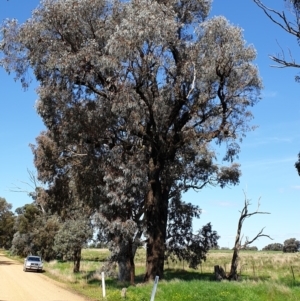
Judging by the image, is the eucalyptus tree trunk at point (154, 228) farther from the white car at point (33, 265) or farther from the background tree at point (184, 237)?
the white car at point (33, 265)

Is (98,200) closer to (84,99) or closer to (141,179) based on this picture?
(141,179)

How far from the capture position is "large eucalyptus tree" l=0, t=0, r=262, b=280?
21.4 meters

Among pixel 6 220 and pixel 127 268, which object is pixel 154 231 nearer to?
pixel 127 268

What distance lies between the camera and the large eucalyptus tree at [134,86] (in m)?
21.4

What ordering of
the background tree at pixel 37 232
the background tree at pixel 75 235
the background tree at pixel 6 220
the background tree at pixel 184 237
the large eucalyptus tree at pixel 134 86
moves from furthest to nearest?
1. the background tree at pixel 6 220
2. the background tree at pixel 37 232
3. the background tree at pixel 75 235
4. the background tree at pixel 184 237
5. the large eucalyptus tree at pixel 134 86

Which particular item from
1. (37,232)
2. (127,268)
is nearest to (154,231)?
(127,268)

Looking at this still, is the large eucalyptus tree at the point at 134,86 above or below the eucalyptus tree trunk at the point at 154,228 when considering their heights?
above

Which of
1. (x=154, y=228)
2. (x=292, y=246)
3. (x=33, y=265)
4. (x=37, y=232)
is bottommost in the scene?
(x=33, y=265)

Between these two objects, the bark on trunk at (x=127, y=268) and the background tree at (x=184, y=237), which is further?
the background tree at (x=184, y=237)

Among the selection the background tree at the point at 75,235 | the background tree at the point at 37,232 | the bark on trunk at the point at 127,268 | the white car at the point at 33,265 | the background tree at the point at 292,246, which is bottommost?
the bark on trunk at the point at 127,268

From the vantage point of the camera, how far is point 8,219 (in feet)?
343

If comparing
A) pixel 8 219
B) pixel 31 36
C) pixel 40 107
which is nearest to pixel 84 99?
pixel 40 107

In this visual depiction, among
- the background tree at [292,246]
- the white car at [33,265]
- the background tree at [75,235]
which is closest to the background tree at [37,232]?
the white car at [33,265]

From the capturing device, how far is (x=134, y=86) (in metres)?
22.0
